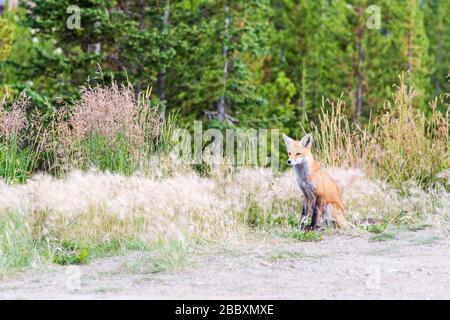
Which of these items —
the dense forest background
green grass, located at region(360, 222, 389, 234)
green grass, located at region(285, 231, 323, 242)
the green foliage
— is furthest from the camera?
the green foliage

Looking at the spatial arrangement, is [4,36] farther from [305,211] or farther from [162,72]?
[305,211]

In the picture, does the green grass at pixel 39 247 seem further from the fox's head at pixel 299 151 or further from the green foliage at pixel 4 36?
the green foliage at pixel 4 36

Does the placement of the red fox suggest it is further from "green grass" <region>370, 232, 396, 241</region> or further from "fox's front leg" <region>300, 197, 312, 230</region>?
"green grass" <region>370, 232, 396, 241</region>

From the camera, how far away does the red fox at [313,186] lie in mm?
8773

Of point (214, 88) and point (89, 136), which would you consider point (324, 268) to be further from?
point (214, 88)

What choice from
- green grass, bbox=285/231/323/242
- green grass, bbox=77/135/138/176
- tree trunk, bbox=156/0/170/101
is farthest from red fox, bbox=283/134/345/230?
tree trunk, bbox=156/0/170/101

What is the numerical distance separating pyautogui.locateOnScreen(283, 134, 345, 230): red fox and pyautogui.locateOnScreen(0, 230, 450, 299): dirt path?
72cm

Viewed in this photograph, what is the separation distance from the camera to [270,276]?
6746 millimetres

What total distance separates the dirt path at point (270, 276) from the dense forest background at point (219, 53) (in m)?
4.16

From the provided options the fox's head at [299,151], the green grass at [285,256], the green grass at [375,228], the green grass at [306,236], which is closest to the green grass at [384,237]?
the green grass at [375,228]

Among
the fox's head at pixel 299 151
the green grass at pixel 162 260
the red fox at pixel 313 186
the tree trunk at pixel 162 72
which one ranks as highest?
the tree trunk at pixel 162 72

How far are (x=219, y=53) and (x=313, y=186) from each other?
14.6 metres

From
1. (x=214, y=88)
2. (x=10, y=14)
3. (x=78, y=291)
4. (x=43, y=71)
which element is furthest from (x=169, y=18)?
(x=78, y=291)

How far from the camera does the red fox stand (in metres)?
8.77
